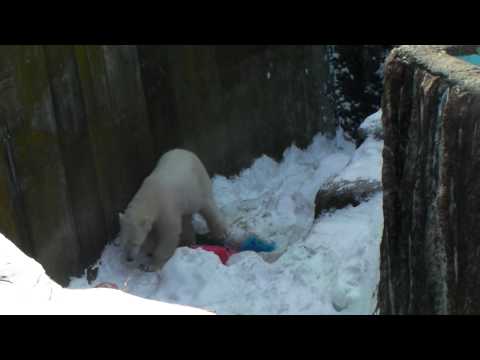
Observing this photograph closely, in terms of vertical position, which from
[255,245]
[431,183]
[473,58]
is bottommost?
[255,245]

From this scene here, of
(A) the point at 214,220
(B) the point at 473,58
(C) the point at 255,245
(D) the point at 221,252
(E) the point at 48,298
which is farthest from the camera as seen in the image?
(A) the point at 214,220

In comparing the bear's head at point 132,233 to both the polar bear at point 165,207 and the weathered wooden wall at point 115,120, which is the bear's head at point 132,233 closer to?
the polar bear at point 165,207

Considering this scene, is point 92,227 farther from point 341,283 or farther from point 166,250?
point 341,283

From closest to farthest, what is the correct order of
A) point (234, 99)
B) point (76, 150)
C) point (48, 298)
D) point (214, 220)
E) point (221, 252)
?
1. point (48, 298)
2. point (76, 150)
3. point (221, 252)
4. point (214, 220)
5. point (234, 99)

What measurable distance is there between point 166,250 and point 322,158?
308 cm

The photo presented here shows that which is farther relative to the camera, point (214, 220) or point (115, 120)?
point (214, 220)

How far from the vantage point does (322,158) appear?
951cm

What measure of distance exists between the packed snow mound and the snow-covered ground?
262 centimetres

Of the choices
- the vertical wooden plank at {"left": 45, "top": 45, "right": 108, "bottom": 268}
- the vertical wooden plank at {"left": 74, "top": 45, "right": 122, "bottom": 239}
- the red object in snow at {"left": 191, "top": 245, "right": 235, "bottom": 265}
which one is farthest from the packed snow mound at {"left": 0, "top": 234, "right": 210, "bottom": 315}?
the red object in snow at {"left": 191, "top": 245, "right": 235, "bottom": 265}

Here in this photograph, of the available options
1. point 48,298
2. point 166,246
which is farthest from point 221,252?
point 48,298

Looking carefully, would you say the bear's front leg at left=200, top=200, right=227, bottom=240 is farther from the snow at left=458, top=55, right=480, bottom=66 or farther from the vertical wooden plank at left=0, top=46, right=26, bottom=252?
the snow at left=458, top=55, right=480, bottom=66

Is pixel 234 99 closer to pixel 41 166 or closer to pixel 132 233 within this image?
pixel 132 233

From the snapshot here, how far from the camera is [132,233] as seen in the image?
6754 mm

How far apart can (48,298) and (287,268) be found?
3698 mm
